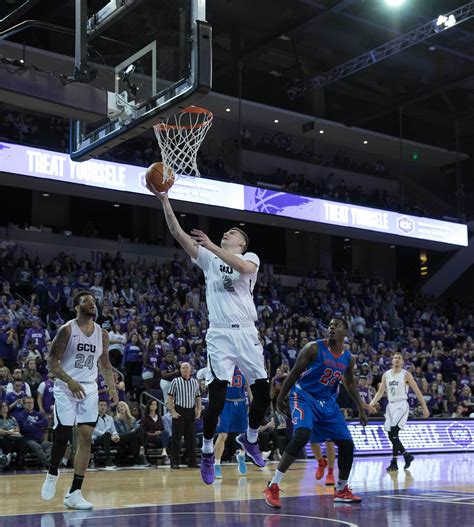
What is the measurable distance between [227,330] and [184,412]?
6994mm

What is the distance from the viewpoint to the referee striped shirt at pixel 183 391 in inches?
551

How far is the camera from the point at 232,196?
79.3 ft

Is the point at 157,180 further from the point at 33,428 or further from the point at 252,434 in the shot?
the point at 33,428

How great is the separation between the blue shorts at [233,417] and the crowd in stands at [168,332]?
2733mm

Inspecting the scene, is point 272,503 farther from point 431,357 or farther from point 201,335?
point 431,357

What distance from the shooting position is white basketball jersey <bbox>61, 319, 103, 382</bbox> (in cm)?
734

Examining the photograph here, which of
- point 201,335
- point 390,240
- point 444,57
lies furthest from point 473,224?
point 201,335

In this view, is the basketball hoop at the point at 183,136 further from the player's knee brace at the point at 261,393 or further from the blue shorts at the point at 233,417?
the player's knee brace at the point at 261,393

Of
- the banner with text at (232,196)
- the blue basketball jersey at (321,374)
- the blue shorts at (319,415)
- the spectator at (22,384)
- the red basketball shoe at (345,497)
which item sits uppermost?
the banner with text at (232,196)

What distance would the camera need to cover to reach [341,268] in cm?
3338

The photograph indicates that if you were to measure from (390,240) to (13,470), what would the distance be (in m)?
19.6

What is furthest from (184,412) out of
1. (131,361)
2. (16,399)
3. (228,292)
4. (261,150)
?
(261,150)

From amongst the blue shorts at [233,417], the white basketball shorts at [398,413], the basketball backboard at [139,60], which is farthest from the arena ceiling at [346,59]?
the white basketball shorts at [398,413]

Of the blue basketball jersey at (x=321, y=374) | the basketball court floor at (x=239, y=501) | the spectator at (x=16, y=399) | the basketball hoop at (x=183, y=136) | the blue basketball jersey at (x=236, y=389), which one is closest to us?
the basketball court floor at (x=239, y=501)
